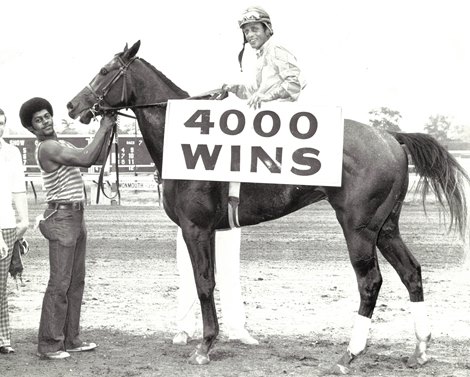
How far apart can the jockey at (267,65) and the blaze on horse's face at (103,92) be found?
95 cm

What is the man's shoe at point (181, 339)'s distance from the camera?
21.0ft

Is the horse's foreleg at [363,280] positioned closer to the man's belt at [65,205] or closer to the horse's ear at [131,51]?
the man's belt at [65,205]

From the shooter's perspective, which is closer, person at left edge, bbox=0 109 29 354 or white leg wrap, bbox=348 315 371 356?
white leg wrap, bbox=348 315 371 356

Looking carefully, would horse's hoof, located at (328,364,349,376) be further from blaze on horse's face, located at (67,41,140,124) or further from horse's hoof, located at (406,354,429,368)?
blaze on horse's face, located at (67,41,140,124)

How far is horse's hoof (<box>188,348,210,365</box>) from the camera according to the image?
226 inches

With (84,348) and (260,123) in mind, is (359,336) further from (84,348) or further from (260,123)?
(84,348)

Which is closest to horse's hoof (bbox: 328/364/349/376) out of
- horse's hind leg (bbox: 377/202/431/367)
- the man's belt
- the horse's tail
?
horse's hind leg (bbox: 377/202/431/367)

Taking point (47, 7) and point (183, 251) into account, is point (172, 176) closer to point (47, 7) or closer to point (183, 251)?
point (183, 251)

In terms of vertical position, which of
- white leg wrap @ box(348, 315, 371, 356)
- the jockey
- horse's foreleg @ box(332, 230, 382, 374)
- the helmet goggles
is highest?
the helmet goggles

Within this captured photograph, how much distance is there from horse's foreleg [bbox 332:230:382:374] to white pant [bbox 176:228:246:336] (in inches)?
46.8

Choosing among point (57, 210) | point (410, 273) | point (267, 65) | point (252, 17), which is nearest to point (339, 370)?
point (410, 273)

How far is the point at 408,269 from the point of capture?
234 inches

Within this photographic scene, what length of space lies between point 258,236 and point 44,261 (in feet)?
15.6

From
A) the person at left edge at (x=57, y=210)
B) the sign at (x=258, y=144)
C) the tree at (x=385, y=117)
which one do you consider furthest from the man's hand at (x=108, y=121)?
the tree at (x=385, y=117)
